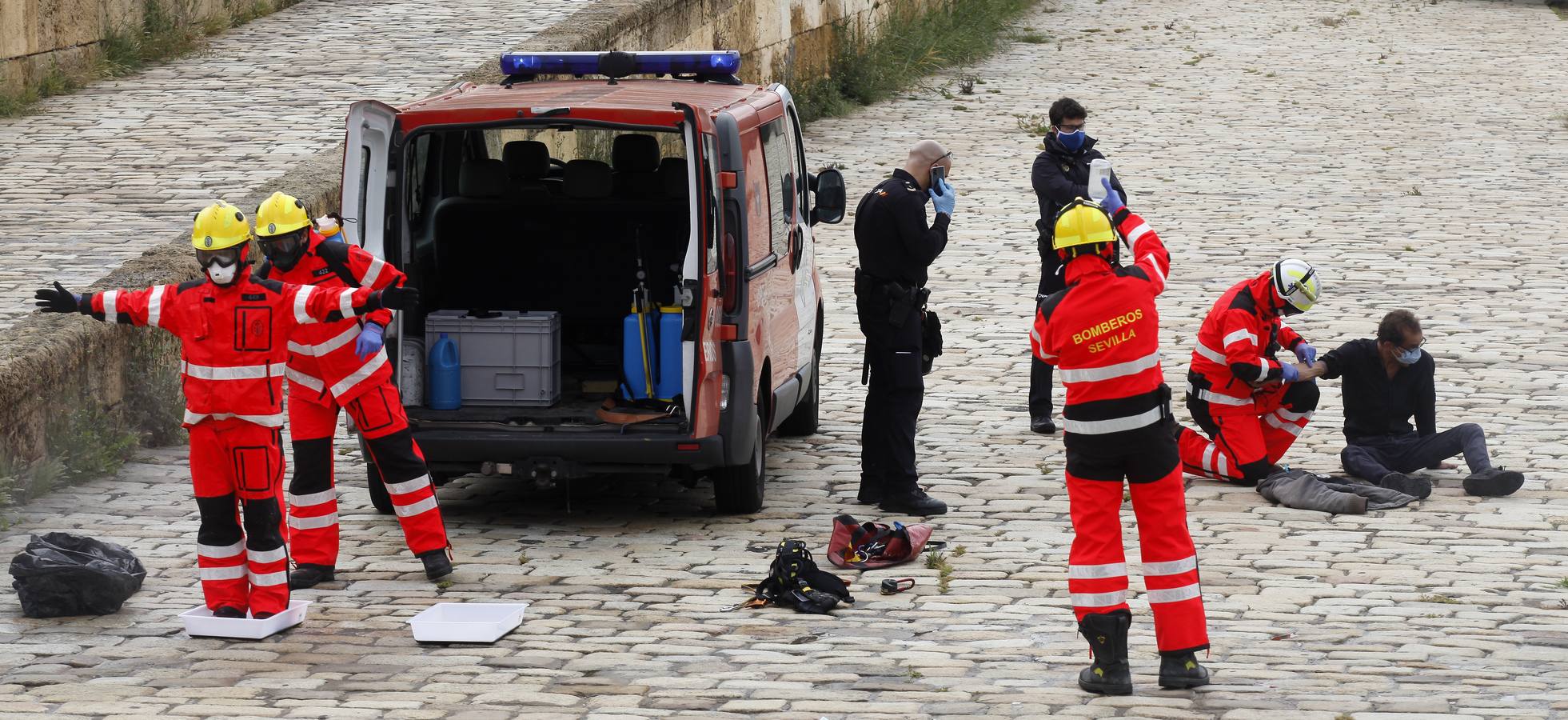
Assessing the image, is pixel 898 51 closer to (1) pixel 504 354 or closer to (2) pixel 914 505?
(2) pixel 914 505

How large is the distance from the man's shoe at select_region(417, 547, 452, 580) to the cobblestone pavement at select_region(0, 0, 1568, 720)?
99 mm

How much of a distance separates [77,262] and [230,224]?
16.3ft

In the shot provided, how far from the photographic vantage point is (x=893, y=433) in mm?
9273

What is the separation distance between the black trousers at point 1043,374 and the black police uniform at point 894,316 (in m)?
1.51

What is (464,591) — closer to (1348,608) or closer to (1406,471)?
(1348,608)

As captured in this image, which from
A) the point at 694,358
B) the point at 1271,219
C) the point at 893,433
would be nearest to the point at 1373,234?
the point at 1271,219

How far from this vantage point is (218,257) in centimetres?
709

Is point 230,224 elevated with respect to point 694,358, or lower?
elevated

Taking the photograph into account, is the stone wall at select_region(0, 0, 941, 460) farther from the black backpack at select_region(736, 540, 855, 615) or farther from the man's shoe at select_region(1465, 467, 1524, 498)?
the man's shoe at select_region(1465, 467, 1524, 498)

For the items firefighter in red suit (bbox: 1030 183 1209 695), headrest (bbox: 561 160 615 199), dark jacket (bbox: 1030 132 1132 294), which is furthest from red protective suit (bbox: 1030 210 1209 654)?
dark jacket (bbox: 1030 132 1132 294)

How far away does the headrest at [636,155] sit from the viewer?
33.0 ft

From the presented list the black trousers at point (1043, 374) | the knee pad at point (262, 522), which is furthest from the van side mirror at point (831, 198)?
the knee pad at point (262, 522)

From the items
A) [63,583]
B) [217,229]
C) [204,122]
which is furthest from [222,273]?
[204,122]

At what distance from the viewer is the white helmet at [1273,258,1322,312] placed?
9.63m
